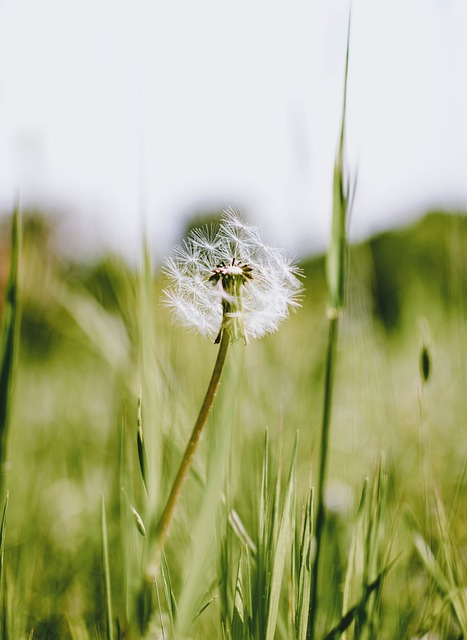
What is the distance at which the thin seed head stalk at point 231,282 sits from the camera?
415 millimetres

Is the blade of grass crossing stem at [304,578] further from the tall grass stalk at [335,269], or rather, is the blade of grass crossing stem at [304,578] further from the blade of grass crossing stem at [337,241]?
the blade of grass crossing stem at [337,241]

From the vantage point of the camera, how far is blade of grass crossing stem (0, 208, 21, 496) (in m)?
0.46

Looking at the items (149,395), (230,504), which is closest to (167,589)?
(230,504)

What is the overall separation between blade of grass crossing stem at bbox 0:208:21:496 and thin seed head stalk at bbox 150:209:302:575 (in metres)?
0.12

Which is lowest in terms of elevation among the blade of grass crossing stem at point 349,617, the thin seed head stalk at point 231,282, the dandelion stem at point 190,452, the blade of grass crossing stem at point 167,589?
the blade of grass crossing stem at point 349,617

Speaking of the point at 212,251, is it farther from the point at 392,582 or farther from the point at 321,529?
the point at 392,582

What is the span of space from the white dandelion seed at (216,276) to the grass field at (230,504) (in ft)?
0.09

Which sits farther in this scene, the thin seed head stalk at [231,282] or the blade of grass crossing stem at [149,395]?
the thin seed head stalk at [231,282]

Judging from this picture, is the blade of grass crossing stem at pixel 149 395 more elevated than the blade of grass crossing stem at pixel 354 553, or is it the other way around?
the blade of grass crossing stem at pixel 149 395

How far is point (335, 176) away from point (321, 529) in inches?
9.7

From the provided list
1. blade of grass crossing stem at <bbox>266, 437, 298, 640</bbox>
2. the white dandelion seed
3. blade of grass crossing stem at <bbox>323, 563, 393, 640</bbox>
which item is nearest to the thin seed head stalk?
the white dandelion seed

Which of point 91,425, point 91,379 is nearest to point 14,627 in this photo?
point 91,425

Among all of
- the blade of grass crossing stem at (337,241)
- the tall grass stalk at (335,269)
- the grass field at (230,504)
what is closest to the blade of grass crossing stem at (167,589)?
the grass field at (230,504)

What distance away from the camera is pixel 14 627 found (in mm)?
542
